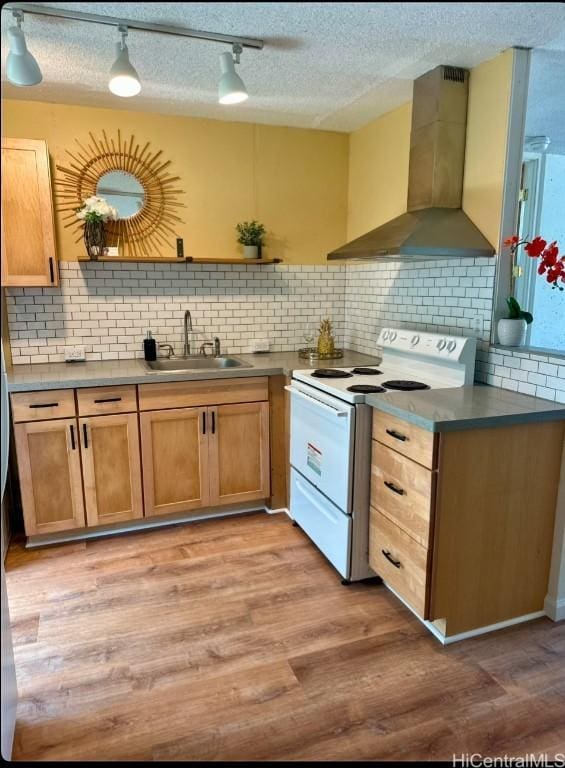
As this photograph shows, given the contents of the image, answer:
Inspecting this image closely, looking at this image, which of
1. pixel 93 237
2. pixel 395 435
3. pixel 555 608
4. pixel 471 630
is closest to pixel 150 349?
pixel 93 237

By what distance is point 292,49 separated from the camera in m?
2.31

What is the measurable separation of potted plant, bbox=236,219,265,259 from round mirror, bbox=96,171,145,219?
25.9 inches

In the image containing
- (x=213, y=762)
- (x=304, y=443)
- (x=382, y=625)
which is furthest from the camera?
(x=304, y=443)

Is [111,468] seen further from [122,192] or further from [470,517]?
[470,517]

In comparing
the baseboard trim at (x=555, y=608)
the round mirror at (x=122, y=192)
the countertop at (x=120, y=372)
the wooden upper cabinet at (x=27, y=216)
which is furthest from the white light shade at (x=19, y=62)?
the baseboard trim at (x=555, y=608)

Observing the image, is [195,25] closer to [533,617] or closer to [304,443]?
[304,443]

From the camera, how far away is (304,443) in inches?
111

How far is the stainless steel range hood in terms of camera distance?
2426 millimetres

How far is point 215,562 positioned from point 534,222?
297 centimetres

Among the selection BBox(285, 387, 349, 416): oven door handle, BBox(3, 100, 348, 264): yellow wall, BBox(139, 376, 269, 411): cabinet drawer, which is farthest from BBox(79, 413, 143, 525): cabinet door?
BBox(3, 100, 348, 264): yellow wall

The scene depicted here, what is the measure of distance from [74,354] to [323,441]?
1.70 metres

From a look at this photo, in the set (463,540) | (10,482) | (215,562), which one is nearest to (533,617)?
(463,540)

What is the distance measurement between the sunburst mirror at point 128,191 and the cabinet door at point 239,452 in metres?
1.16

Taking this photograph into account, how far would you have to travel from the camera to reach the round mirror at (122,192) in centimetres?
313
